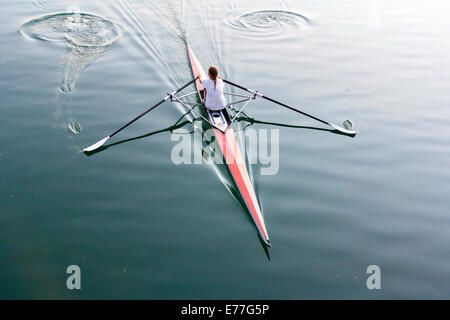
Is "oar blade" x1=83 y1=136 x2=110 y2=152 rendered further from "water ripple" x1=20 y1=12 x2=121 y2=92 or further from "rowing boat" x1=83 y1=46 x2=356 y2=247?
"water ripple" x1=20 y1=12 x2=121 y2=92

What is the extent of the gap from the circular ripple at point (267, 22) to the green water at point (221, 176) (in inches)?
35.4

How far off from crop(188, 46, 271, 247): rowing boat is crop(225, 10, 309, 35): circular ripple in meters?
7.44

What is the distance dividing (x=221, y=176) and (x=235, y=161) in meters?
0.58

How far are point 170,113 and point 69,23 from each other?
956cm

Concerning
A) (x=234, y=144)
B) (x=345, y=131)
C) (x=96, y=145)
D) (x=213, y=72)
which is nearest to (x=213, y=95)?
(x=213, y=72)

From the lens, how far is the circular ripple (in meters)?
17.6

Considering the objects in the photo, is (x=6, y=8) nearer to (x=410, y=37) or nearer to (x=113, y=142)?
(x=113, y=142)

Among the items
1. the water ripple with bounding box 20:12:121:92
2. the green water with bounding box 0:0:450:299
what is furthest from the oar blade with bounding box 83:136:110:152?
the water ripple with bounding box 20:12:121:92

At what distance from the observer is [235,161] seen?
9336mm

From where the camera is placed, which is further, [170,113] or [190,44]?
[190,44]

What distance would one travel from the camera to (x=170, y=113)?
11852 mm

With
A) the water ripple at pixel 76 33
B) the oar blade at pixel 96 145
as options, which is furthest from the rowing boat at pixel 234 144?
the water ripple at pixel 76 33

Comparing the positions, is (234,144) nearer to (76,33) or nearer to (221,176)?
(221,176)
